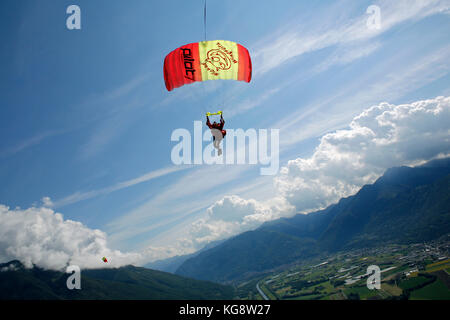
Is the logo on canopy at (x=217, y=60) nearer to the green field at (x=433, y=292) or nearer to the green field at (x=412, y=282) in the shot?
the green field at (x=433, y=292)

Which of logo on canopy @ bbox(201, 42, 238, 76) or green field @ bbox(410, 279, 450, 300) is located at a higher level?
logo on canopy @ bbox(201, 42, 238, 76)

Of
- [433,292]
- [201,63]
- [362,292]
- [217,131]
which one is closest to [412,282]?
[433,292]

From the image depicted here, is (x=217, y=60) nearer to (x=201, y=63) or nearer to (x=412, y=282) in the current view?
(x=201, y=63)

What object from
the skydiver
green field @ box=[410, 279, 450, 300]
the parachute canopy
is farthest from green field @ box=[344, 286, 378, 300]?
the parachute canopy

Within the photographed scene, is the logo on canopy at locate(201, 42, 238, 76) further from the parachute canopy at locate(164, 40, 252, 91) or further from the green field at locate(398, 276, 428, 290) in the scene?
the green field at locate(398, 276, 428, 290)

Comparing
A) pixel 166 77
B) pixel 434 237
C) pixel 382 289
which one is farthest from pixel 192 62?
pixel 434 237
